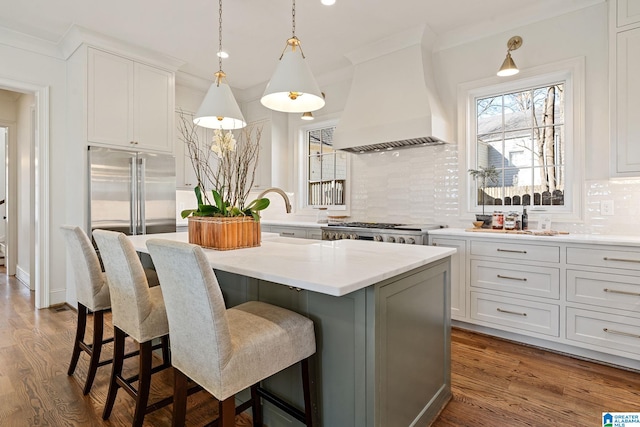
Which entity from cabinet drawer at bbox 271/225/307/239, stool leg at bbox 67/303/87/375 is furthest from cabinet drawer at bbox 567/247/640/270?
stool leg at bbox 67/303/87/375

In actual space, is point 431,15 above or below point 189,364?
above

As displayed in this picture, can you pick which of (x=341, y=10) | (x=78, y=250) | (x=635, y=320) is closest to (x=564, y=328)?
(x=635, y=320)

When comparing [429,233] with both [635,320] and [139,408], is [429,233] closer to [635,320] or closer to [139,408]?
[635,320]

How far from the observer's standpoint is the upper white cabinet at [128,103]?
11.6ft

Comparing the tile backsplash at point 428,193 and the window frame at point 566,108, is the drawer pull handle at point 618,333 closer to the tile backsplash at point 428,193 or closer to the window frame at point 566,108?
the tile backsplash at point 428,193

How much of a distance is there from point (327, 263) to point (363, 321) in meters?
0.29

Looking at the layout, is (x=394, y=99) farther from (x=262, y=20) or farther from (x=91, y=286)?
(x=91, y=286)

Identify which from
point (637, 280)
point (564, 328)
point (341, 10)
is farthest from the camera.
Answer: point (341, 10)

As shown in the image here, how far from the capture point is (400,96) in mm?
3486

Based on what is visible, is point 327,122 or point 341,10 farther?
point 327,122

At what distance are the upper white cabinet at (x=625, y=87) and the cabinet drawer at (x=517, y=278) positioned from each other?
91 centimetres

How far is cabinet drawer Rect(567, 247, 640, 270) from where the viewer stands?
2303mm

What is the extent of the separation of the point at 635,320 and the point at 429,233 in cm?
146

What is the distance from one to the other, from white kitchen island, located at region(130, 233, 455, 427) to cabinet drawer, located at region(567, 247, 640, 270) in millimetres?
1240
